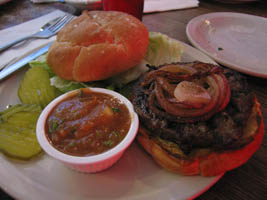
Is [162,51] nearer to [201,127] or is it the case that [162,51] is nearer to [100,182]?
[201,127]

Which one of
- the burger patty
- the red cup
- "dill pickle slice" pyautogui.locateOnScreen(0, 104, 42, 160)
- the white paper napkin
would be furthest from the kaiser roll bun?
the white paper napkin

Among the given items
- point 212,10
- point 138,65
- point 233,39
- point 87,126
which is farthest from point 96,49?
point 212,10

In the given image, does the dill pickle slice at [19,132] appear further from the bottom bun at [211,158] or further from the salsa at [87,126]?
the bottom bun at [211,158]

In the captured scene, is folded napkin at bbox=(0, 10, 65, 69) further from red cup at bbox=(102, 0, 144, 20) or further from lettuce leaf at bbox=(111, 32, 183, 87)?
lettuce leaf at bbox=(111, 32, 183, 87)

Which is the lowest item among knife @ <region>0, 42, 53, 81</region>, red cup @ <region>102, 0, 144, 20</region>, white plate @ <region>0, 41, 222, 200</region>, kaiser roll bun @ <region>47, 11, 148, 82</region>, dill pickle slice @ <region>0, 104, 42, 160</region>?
white plate @ <region>0, 41, 222, 200</region>

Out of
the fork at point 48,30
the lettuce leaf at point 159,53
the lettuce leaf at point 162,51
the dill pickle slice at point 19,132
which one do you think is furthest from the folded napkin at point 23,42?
the lettuce leaf at point 162,51

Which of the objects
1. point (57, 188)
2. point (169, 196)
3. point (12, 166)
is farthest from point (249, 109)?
point (12, 166)
